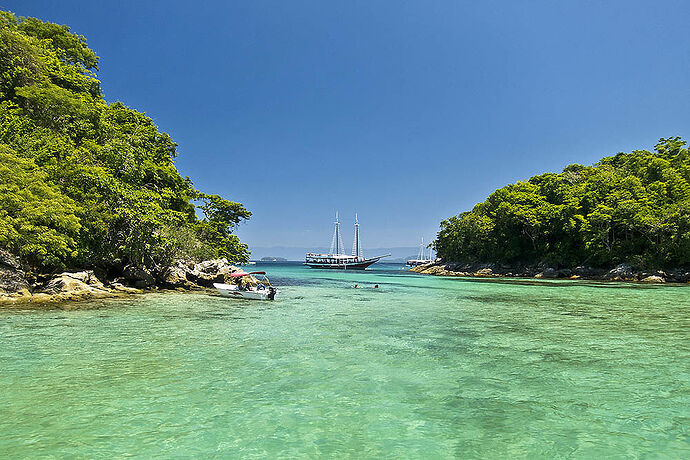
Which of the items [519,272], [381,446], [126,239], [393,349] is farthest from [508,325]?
[519,272]

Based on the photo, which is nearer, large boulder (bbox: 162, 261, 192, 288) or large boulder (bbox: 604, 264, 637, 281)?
large boulder (bbox: 162, 261, 192, 288)

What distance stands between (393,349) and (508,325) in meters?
6.28

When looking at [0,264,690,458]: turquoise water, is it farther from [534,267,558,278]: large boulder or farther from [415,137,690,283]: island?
[534,267,558,278]: large boulder

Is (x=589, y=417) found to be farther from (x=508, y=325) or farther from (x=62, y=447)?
(x=508, y=325)

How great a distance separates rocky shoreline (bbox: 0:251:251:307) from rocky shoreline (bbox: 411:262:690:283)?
43242 millimetres

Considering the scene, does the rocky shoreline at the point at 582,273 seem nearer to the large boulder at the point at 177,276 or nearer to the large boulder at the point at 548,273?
the large boulder at the point at 548,273

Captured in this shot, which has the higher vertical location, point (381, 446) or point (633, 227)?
point (633, 227)

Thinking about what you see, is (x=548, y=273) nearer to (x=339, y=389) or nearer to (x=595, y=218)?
A: (x=595, y=218)

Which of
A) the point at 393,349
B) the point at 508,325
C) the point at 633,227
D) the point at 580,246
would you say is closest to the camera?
the point at 393,349

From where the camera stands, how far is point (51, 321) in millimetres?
12500

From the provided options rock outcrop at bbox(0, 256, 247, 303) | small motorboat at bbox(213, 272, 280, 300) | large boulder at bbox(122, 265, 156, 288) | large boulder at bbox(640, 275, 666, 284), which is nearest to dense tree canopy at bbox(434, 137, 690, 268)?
large boulder at bbox(640, 275, 666, 284)

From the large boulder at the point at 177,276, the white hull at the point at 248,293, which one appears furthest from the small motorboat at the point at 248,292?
the large boulder at the point at 177,276

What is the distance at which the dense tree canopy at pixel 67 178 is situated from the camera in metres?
16.7

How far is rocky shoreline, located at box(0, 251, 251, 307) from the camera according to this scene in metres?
17.1
